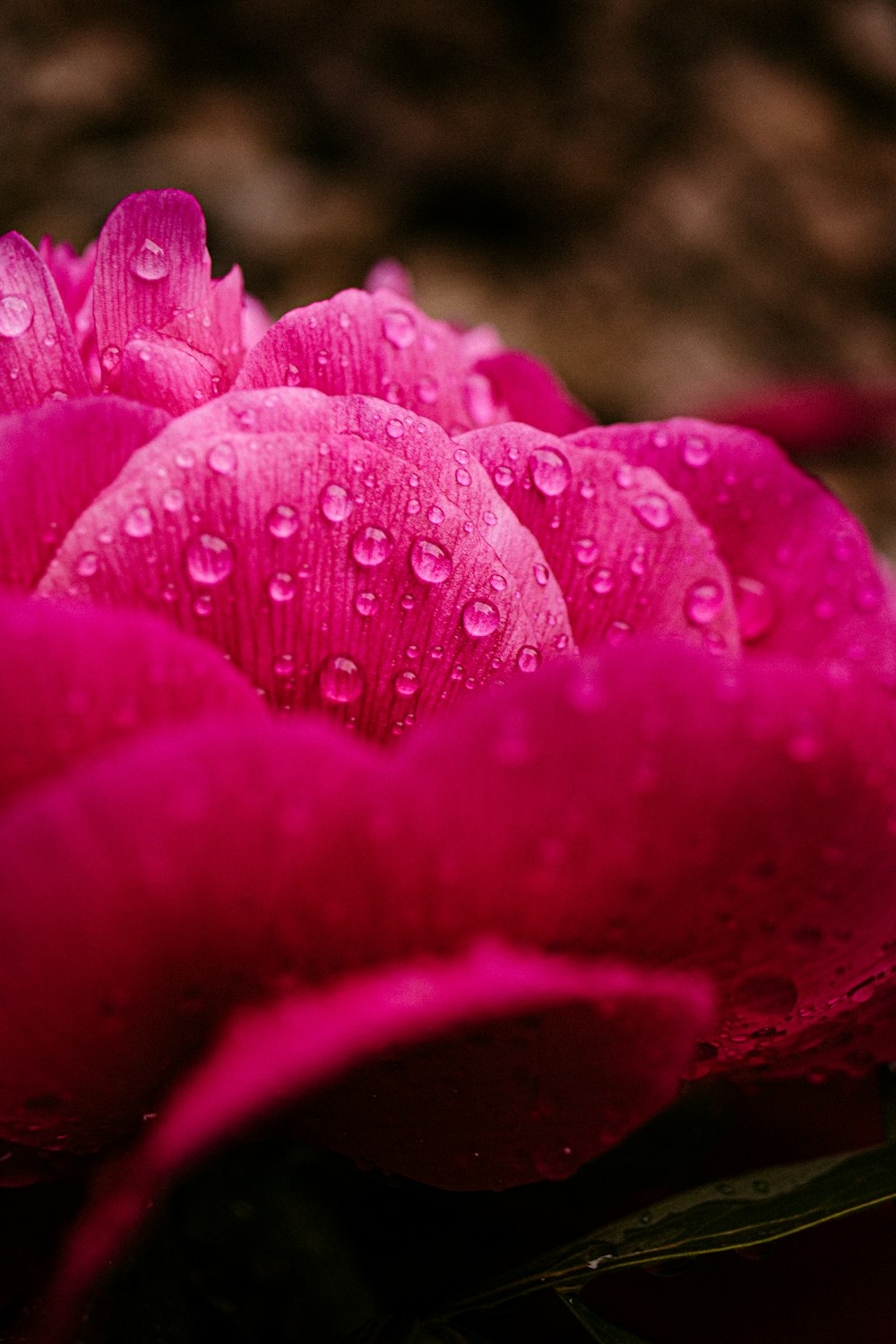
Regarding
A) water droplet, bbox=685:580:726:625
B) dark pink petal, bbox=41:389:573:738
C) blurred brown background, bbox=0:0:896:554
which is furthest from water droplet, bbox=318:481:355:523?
blurred brown background, bbox=0:0:896:554

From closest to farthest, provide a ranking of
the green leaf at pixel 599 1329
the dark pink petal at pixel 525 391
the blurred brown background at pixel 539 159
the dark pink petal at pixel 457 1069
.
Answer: the dark pink petal at pixel 457 1069, the green leaf at pixel 599 1329, the dark pink petal at pixel 525 391, the blurred brown background at pixel 539 159

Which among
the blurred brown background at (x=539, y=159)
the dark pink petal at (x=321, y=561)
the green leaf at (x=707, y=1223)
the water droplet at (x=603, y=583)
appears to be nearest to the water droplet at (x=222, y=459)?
the dark pink petal at (x=321, y=561)

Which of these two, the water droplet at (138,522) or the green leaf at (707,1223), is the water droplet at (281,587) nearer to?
the water droplet at (138,522)

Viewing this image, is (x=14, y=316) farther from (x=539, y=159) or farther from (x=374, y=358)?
(x=539, y=159)

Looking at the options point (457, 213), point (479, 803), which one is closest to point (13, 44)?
point (457, 213)

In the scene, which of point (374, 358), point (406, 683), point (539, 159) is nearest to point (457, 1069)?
point (406, 683)
